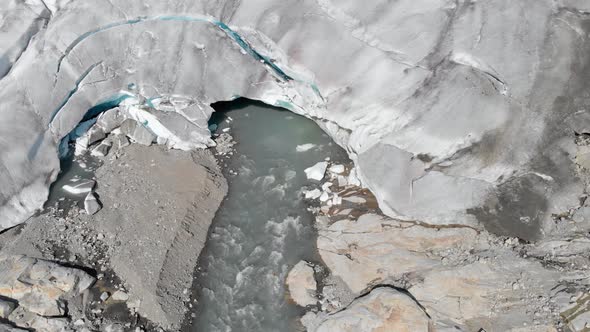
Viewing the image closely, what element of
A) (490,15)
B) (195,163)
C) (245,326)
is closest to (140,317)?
(245,326)

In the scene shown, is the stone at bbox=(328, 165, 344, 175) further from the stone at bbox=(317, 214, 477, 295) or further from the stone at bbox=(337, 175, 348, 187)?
the stone at bbox=(317, 214, 477, 295)

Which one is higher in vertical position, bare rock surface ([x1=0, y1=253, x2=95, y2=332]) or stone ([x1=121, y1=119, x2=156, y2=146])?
stone ([x1=121, y1=119, x2=156, y2=146])

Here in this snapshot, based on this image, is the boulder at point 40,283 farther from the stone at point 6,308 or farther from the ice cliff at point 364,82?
the ice cliff at point 364,82

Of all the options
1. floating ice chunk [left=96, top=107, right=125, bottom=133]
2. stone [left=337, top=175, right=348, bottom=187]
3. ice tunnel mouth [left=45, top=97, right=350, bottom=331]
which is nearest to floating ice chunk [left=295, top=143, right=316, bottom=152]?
ice tunnel mouth [left=45, top=97, right=350, bottom=331]

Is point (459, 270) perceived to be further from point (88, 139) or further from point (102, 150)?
point (88, 139)

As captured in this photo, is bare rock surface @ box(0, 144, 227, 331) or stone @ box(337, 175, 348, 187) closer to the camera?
bare rock surface @ box(0, 144, 227, 331)
